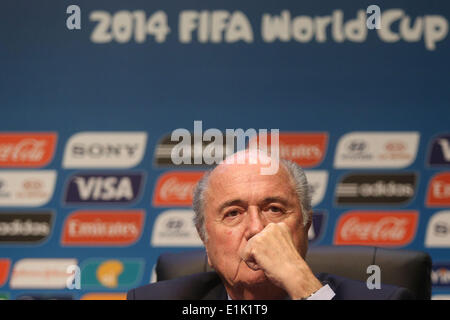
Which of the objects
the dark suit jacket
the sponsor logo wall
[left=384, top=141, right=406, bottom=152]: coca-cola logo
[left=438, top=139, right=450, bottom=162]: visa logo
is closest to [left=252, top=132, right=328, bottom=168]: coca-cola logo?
the sponsor logo wall

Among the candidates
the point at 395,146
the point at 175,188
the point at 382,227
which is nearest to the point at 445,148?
the point at 395,146

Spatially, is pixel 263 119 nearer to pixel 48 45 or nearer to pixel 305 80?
pixel 305 80

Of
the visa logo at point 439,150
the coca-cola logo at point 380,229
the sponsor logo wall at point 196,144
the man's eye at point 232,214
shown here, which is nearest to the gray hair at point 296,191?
the man's eye at point 232,214

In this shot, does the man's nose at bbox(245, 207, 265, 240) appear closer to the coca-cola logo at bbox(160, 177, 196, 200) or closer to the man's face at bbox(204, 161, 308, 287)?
the man's face at bbox(204, 161, 308, 287)

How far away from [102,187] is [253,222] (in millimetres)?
2331

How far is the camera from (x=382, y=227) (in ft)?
13.1

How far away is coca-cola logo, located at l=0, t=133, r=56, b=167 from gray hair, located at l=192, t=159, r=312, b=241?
7.46ft

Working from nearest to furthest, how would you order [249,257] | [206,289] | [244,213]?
[249,257]
[244,213]
[206,289]

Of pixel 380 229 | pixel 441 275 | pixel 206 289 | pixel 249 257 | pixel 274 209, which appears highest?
pixel 274 209

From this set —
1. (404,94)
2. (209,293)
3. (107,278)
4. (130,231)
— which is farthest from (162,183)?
(209,293)

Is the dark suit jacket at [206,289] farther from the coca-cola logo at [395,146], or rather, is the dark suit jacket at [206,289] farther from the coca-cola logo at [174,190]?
the coca-cola logo at [395,146]

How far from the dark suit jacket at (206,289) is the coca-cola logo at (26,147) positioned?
7.44 ft

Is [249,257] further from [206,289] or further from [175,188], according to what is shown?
[175,188]

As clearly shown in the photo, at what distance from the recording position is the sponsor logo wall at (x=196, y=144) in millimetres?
3980
